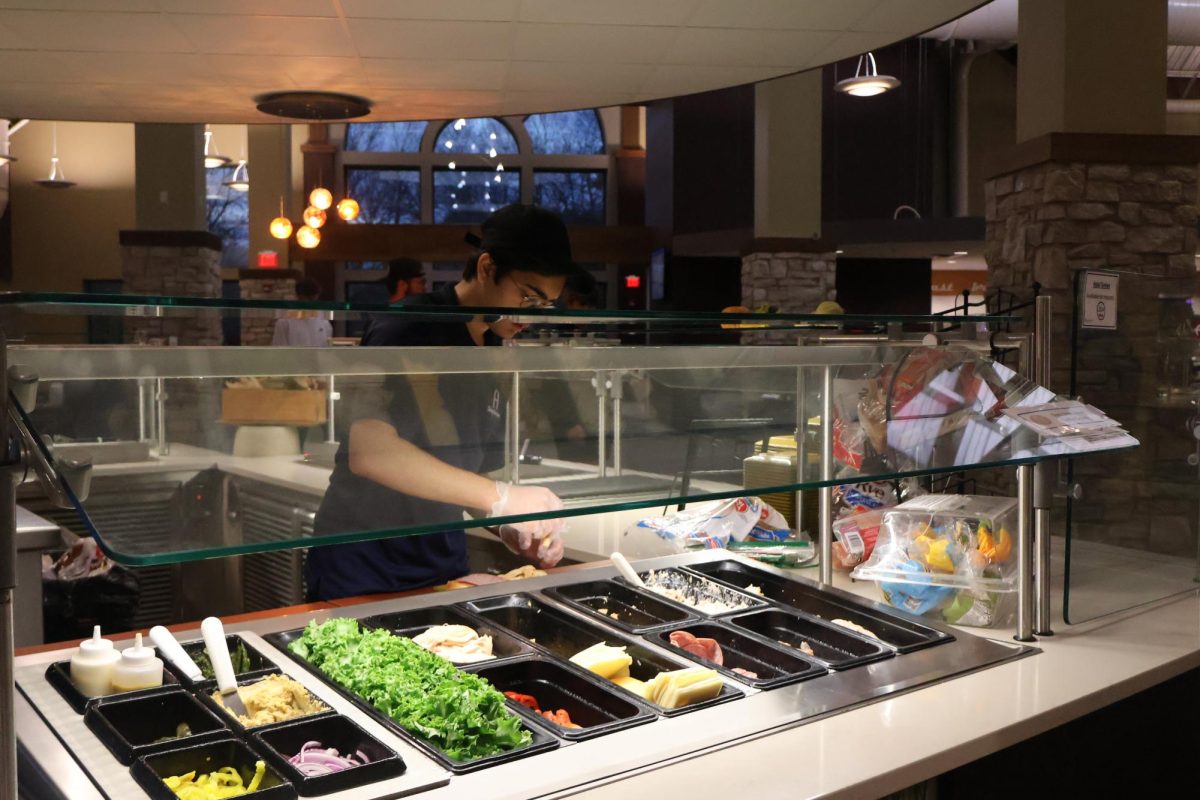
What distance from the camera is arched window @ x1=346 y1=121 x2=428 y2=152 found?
1752 centimetres

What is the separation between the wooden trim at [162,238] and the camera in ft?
32.1

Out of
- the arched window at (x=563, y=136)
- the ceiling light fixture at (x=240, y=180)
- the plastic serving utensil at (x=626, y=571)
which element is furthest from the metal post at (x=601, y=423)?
the arched window at (x=563, y=136)

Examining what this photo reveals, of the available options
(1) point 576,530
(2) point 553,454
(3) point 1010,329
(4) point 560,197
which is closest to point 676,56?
(1) point 576,530

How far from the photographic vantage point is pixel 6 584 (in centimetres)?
94

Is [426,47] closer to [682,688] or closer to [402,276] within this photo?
[402,276]

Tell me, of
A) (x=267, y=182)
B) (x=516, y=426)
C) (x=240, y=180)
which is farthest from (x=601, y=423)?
(x=240, y=180)

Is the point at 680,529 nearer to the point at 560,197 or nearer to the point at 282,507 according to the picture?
the point at 282,507

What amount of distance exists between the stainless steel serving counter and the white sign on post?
2.27 ft

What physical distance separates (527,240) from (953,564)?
1.11m

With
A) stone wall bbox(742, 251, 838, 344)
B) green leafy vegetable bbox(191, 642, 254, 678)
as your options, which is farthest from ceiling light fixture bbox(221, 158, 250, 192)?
green leafy vegetable bbox(191, 642, 254, 678)

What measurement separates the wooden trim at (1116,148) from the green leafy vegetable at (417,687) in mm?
4753

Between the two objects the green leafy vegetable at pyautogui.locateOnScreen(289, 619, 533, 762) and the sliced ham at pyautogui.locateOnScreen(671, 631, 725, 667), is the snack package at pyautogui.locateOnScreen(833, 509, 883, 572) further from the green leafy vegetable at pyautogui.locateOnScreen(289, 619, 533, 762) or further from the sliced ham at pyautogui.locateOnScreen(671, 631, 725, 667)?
the green leafy vegetable at pyautogui.locateOnScreen(289, 619, 533, 762)

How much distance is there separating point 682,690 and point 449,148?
1739cm

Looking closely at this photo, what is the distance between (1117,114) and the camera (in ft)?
17.8
